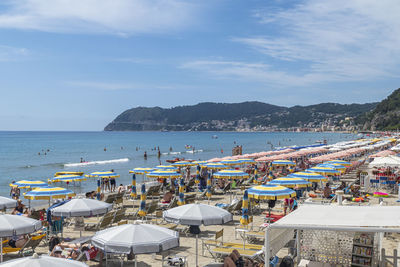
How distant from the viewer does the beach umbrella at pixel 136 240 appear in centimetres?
632

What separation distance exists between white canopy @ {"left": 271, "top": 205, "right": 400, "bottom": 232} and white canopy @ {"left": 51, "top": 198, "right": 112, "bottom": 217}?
5212 millimetres

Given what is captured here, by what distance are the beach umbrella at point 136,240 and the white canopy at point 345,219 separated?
1970mm

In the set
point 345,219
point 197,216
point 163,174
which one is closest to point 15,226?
point 197,216

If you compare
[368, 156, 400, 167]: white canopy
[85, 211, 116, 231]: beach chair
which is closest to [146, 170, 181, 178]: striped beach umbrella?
[85, 211, 116, 231]: beach chair

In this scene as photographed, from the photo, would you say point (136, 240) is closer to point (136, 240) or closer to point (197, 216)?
point (136, 240)

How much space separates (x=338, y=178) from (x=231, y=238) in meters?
14.5

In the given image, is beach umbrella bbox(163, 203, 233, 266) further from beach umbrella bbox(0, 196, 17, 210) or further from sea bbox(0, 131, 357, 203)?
sea bbox(0, 131, 357, 203)

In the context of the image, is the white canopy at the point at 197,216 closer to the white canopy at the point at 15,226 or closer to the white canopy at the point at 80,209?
the white canopy at the point at 80,209

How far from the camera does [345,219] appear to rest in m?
5.81

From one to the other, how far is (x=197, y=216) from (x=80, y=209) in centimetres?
315

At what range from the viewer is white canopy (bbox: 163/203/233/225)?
8.11 meters

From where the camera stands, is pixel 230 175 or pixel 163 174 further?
pixel 163 174

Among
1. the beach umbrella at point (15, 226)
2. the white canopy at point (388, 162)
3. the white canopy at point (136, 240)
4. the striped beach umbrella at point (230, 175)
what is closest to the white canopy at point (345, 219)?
the white canopy at point (136, 240)

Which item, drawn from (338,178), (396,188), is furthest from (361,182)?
(338,178)
